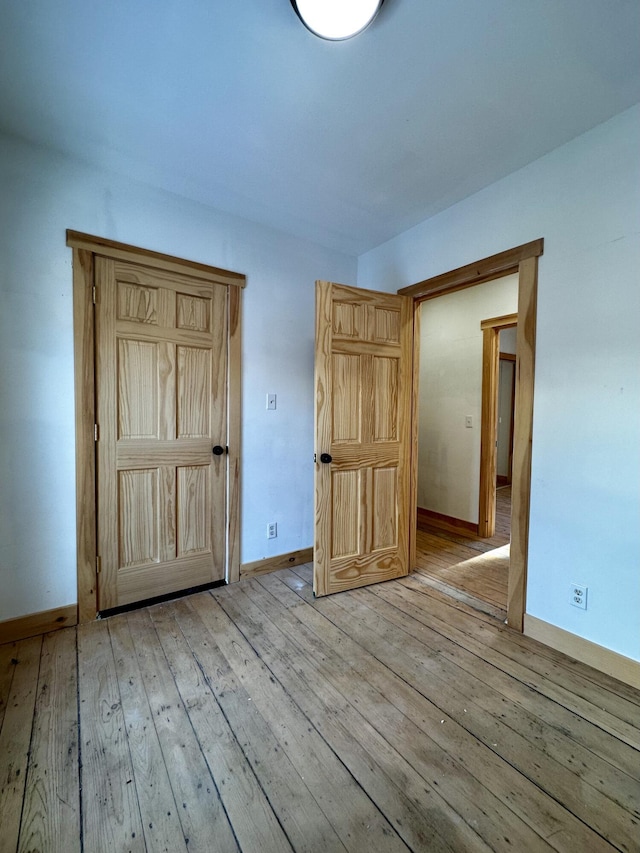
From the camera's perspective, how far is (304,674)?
1647mm

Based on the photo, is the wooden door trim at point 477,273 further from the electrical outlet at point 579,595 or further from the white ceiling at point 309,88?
the electrical outlet at point 579,595

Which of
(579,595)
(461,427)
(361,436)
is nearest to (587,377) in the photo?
(579,595)

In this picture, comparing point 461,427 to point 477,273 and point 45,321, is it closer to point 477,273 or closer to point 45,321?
point 477,273

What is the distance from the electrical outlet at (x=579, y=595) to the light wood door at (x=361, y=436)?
1.10 metres

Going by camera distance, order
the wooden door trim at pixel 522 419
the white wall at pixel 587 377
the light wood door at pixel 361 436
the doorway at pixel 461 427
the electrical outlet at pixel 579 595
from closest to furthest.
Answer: the white wall at pixel 587 377 < the electrical outlet at pixel 579 595 < the wooden door trim at pixel 522 419 < the light wood door at pixel 361 436 < the doorway at pixel 461 427

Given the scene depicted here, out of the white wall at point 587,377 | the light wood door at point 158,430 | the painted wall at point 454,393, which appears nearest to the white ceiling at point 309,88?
the white wall at point 587,377

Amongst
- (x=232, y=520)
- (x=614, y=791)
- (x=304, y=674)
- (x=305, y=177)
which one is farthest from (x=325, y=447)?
(x=614, y=791)

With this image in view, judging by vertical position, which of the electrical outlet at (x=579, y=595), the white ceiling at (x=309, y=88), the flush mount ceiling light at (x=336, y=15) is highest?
the white ceiling at (x=309, y=88)

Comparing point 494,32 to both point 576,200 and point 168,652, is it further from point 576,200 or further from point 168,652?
point 168,652

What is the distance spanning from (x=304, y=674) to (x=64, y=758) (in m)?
0.91

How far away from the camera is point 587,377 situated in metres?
1.76

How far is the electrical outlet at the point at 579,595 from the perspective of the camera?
1.75 meters

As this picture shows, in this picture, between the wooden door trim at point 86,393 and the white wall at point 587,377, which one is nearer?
the white wall at point 587,377

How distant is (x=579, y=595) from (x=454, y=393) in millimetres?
2360
